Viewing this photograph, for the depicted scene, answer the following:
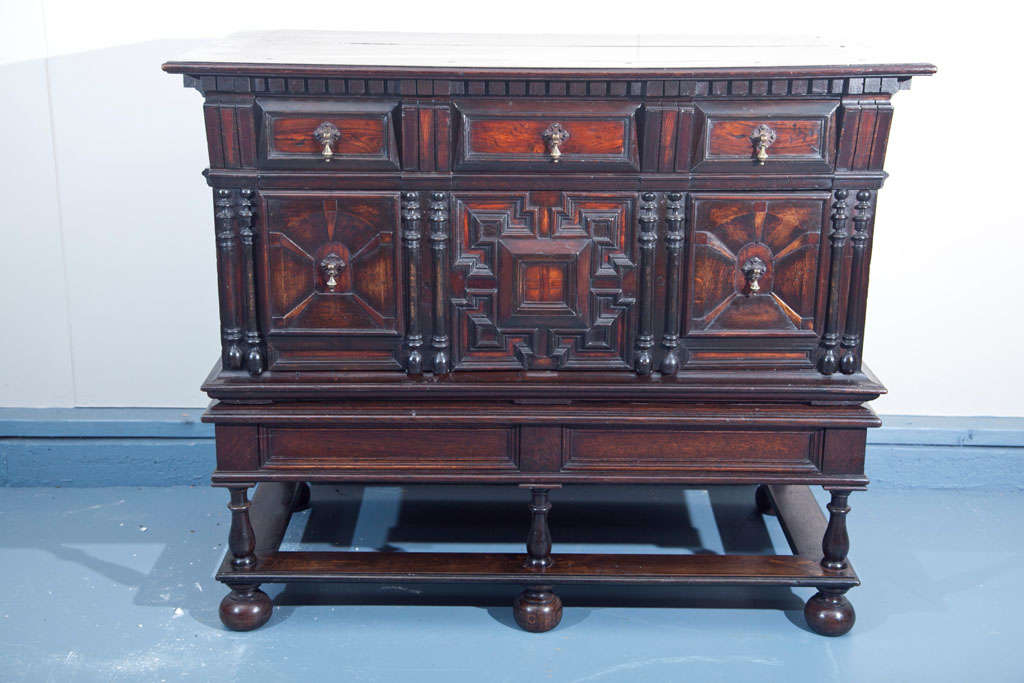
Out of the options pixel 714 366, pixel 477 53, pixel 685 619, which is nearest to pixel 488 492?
pixel 685 619

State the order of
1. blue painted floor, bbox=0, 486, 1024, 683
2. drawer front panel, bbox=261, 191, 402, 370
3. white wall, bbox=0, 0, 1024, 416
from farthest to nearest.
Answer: white wall, bbox=0, 0, 1024, 416 → blue painted floor, bbox=0, 486, 1024, 683 → drawer front panel, bbox=261, 191, 402, 370

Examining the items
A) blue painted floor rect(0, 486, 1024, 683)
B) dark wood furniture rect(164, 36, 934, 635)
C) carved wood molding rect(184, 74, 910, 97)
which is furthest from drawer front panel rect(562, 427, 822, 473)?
carved wood molding rect(184, 74, 910, 97)

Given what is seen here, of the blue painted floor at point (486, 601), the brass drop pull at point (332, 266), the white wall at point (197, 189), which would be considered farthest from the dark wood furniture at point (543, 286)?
the white wall at point (197, 189)

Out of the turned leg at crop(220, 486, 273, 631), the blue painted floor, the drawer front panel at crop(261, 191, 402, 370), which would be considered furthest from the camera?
the turned leg at crop(220, 486, 273, 631)

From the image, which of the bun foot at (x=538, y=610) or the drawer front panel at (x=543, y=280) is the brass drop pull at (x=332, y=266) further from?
the bun foot at (x=538, y=610)

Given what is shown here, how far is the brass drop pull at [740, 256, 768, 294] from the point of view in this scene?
3039mm

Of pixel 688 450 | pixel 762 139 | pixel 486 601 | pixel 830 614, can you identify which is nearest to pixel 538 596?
pixel 486 601

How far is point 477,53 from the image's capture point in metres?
3.15

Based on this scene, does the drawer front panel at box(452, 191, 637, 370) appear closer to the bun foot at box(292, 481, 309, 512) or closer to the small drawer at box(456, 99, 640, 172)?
the small drawer at box(456, 99, 640, 172)

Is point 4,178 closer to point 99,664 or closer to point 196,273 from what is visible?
point 196,273

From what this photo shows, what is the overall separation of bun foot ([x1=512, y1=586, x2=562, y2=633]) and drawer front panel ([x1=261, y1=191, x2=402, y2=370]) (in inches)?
30.4

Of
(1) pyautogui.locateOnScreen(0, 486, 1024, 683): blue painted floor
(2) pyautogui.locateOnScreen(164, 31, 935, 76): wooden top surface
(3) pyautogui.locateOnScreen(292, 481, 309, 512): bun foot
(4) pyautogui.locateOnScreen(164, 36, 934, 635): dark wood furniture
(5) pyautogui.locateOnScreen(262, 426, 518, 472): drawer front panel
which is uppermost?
(2) pyautogui.locateOnScreen(164, 31, 935, 76): wooden top surface

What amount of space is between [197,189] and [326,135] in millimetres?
1148

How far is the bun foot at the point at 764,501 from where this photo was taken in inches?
154
